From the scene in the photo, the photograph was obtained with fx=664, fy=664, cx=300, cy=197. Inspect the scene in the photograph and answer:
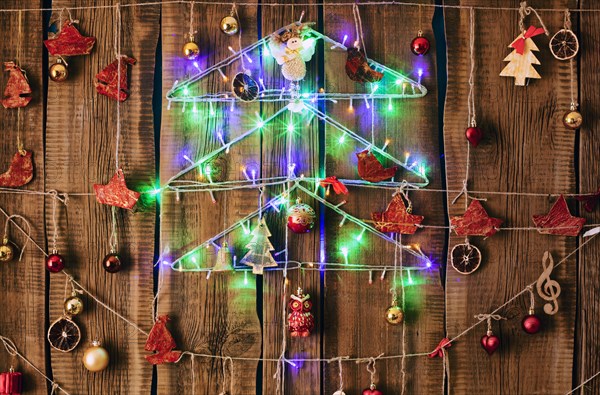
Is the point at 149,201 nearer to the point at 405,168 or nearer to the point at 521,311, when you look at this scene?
the point at 405,168

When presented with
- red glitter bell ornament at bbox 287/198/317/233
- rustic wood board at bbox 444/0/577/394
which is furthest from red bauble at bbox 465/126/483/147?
red glitter bell ornament at bbox 287/198/317/233

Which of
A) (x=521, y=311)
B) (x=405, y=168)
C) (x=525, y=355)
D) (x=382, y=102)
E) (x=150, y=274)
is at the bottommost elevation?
(x=525, y=355)

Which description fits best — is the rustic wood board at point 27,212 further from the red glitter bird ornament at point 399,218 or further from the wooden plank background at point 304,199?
the red glitter bird ornament at point 399,218

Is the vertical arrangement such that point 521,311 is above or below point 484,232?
below

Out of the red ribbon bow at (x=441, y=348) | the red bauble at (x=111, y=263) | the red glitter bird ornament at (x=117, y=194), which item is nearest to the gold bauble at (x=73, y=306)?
the red bauble at (x=111, y=263)

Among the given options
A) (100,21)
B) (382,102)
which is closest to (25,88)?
(100,21)

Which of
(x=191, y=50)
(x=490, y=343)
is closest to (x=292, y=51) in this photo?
(x=191, y=50)
